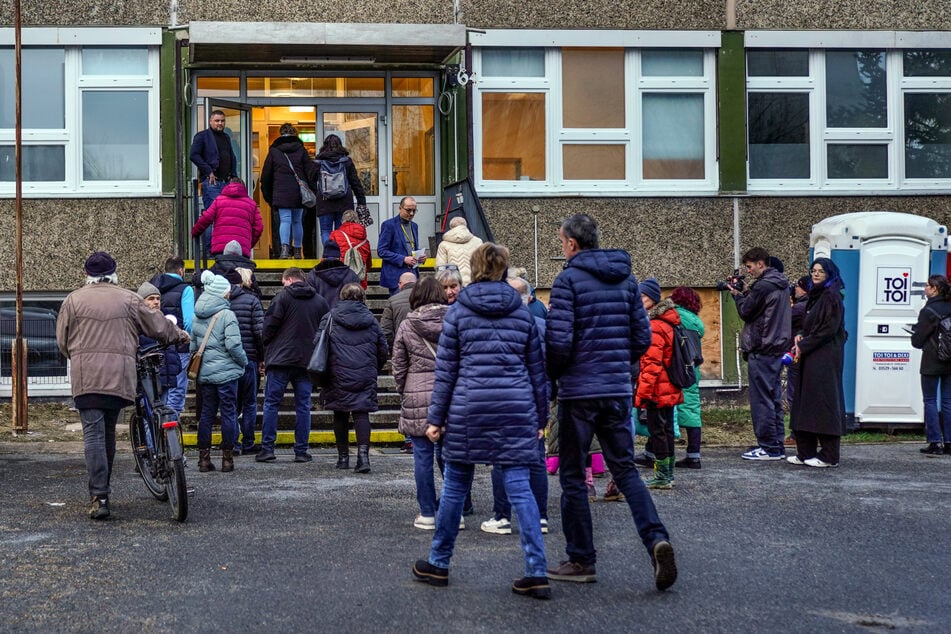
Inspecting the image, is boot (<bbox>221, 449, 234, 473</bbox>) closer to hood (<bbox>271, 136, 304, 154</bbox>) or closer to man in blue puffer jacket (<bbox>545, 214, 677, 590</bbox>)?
man in blue puffer jacket (<bbox>545, 214, 677, 590</bbox>)

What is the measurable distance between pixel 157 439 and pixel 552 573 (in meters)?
3.50

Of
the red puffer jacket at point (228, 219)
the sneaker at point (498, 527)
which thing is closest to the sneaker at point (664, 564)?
the sneaker at point (498, 527)

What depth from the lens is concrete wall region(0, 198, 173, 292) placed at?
1670cm

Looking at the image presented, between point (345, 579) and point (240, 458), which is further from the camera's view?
point (240, 458)

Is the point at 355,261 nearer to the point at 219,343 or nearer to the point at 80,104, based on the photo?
the point at 219,343

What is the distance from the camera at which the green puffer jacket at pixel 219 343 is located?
37.4 feet

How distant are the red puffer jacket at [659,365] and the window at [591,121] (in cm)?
720

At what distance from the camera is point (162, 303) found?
1289 cm

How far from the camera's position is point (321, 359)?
11.2m

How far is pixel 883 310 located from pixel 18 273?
1013 cm

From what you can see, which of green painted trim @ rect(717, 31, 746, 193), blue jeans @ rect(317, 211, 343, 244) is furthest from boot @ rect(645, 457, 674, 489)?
green painted trim @ rect(717, 31, 746, 193)

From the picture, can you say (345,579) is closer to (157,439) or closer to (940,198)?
(157,439)

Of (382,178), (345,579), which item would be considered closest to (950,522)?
(345,579)

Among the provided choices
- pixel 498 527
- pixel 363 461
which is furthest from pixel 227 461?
pixel 498 527
